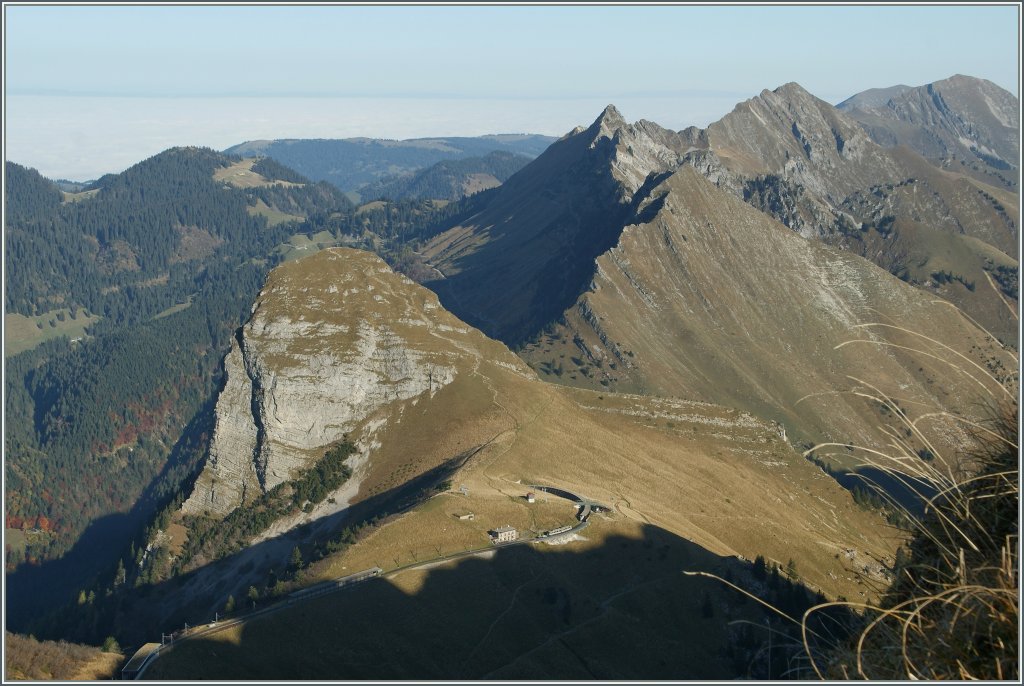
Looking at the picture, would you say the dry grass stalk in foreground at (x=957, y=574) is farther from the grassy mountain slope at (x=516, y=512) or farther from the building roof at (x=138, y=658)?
the building roof at (x=138, y=658)

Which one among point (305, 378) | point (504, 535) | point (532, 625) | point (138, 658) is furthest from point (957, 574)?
point (305, 378)

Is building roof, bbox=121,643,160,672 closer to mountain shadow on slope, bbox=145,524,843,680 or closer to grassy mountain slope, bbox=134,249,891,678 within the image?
mountain shadow on slope, bbox=145,524,843,680

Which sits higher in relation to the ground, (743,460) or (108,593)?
(743,460)

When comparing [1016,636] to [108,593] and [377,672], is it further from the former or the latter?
[108,593]

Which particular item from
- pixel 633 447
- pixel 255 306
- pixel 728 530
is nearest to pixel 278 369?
pixel 255 306

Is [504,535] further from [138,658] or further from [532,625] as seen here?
[138,658]

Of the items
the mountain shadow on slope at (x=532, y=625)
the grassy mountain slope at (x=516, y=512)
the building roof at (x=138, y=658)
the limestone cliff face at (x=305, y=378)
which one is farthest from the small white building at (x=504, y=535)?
the limestone cliff face at (x=305, y=378)
